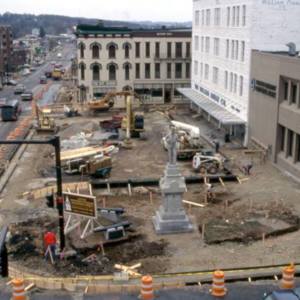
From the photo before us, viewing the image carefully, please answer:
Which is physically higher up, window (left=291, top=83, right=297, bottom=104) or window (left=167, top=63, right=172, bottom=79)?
window (left=291, top=83, right=297, bottom=104)

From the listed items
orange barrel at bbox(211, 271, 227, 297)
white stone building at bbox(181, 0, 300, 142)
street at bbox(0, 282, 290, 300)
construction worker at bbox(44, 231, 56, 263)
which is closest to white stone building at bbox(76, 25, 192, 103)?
white stone building at bbox(181, 0, 300, 142)

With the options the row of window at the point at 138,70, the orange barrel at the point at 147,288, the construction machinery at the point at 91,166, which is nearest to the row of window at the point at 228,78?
the row of window at the point at 138,70

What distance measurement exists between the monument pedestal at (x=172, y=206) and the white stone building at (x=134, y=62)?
50.2 m

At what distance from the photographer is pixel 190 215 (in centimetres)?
2950

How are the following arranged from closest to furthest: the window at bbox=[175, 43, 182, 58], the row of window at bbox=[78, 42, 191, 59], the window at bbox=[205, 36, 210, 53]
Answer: the window at bbox=[205, 36, 210, 53], the row of window at bbox=[78, 42, 191, 59], the window at bbox=[175, 43, 182, 58]

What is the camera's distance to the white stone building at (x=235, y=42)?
1800 inches

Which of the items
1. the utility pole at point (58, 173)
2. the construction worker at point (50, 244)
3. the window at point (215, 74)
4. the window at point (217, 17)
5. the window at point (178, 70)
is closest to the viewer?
the utility pole at point (58, 173)

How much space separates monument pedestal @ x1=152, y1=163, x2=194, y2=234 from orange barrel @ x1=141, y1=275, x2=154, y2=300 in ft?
33.2

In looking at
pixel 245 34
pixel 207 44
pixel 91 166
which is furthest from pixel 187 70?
pixel 91 166

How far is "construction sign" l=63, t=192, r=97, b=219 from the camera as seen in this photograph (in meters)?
25.0

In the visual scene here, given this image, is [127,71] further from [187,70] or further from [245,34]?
[245,34]

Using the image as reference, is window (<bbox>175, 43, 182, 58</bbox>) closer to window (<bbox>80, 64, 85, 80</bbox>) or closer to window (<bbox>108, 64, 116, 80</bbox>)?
window (<bbox>108, 64, 116, 80</bbox>)

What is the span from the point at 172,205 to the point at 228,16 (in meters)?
Answer: 30.3

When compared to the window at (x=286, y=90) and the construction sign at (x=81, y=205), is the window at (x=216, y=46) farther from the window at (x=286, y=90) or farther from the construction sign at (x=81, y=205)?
the construction sign at (x=81, y=205)
